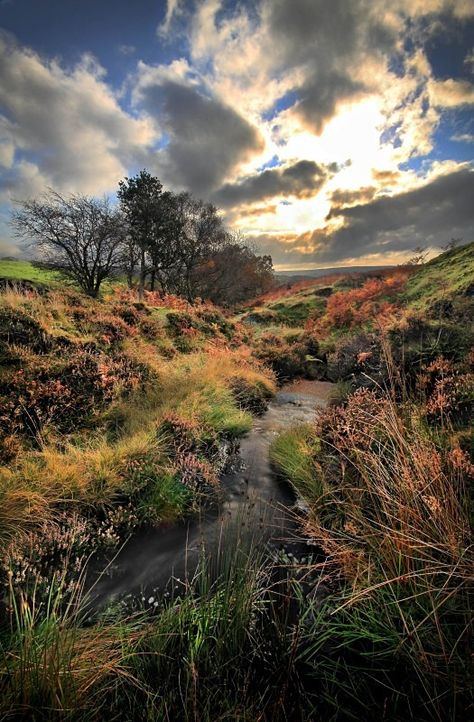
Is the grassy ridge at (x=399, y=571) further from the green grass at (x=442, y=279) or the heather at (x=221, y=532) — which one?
the green grass at (x=442, y=279)

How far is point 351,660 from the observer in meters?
2.32

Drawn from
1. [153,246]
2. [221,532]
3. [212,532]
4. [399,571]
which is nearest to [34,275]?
[153,246]

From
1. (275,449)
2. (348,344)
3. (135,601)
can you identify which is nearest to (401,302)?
(348,344)

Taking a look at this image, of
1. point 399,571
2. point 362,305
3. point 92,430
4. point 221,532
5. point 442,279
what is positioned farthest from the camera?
point 362,305

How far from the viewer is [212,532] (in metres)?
4.02

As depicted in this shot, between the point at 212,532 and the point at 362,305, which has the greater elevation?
the point at 362,305

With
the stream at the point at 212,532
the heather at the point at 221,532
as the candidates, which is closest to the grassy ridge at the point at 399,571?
the heather at the point at 221,532

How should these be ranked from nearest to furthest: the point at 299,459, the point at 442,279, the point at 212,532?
the point at 212,532 < the point at 299,459 < the point at 442,279

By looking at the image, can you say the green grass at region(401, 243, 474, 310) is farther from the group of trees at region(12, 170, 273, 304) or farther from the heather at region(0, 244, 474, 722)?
the group of trees at region(12, 170, 273, 304)

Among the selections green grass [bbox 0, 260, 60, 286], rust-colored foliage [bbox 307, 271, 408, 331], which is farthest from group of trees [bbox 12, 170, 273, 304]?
rust-colored foliage [bbox 307, 271, 408, 331]

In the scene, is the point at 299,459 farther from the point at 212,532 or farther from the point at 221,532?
the point at 221,532

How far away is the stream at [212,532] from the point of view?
3143mm

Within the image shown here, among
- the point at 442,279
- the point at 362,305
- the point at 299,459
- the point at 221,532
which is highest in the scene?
the point at 442,279

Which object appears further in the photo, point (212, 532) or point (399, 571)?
point (212, 532)
